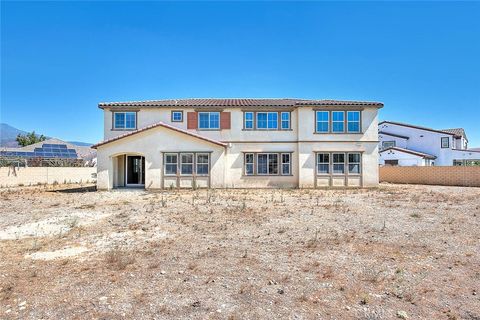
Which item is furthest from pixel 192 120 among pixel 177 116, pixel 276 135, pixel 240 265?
pixel 240 265

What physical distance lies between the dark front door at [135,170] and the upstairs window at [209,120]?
5.14 meters

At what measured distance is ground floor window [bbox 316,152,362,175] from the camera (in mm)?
22344

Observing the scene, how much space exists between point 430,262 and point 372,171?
54.9 feet

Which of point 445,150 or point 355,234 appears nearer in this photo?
point 355,234

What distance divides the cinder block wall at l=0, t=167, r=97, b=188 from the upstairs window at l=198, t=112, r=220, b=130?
14.8 m

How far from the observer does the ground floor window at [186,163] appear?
20.9 metres

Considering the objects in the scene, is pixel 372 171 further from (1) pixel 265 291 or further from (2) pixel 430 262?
(1) pixel 265 291

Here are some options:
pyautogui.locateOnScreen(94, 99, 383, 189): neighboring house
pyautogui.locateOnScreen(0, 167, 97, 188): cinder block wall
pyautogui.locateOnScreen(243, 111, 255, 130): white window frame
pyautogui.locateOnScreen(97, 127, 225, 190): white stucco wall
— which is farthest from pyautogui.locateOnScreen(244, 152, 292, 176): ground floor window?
pyautogui.locateOnScreen(0, 167, 97, 188): cinder block wall

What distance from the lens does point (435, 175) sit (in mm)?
26266

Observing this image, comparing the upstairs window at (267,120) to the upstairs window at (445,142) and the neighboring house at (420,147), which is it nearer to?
the neighboring house at (420,147)

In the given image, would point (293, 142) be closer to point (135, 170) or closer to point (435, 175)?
point (135, 170)

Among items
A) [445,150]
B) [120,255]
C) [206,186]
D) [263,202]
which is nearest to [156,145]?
[206,186]

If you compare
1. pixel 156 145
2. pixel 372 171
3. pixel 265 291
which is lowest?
pixel 265 291

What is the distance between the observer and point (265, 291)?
5.27 m
